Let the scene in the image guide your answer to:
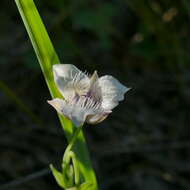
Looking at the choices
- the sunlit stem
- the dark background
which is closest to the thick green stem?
the sunlit stem

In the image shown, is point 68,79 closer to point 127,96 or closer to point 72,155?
point 72,155

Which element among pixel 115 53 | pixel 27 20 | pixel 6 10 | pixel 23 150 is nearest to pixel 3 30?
pixel 6 10

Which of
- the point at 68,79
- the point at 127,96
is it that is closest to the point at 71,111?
the point at 68,79

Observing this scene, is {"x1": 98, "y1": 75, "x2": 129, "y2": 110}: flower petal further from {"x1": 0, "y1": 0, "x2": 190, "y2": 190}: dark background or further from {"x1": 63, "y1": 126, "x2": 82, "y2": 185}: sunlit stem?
{"x1": 0, "y1": 0, "x2": 190, "y2": 190}: dark background

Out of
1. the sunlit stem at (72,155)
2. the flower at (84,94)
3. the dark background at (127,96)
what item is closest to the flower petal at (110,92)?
the flower at (84,94)

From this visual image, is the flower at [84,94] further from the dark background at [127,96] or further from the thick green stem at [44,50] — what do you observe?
the dark background at [127,96]

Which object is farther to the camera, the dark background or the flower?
the dark background
